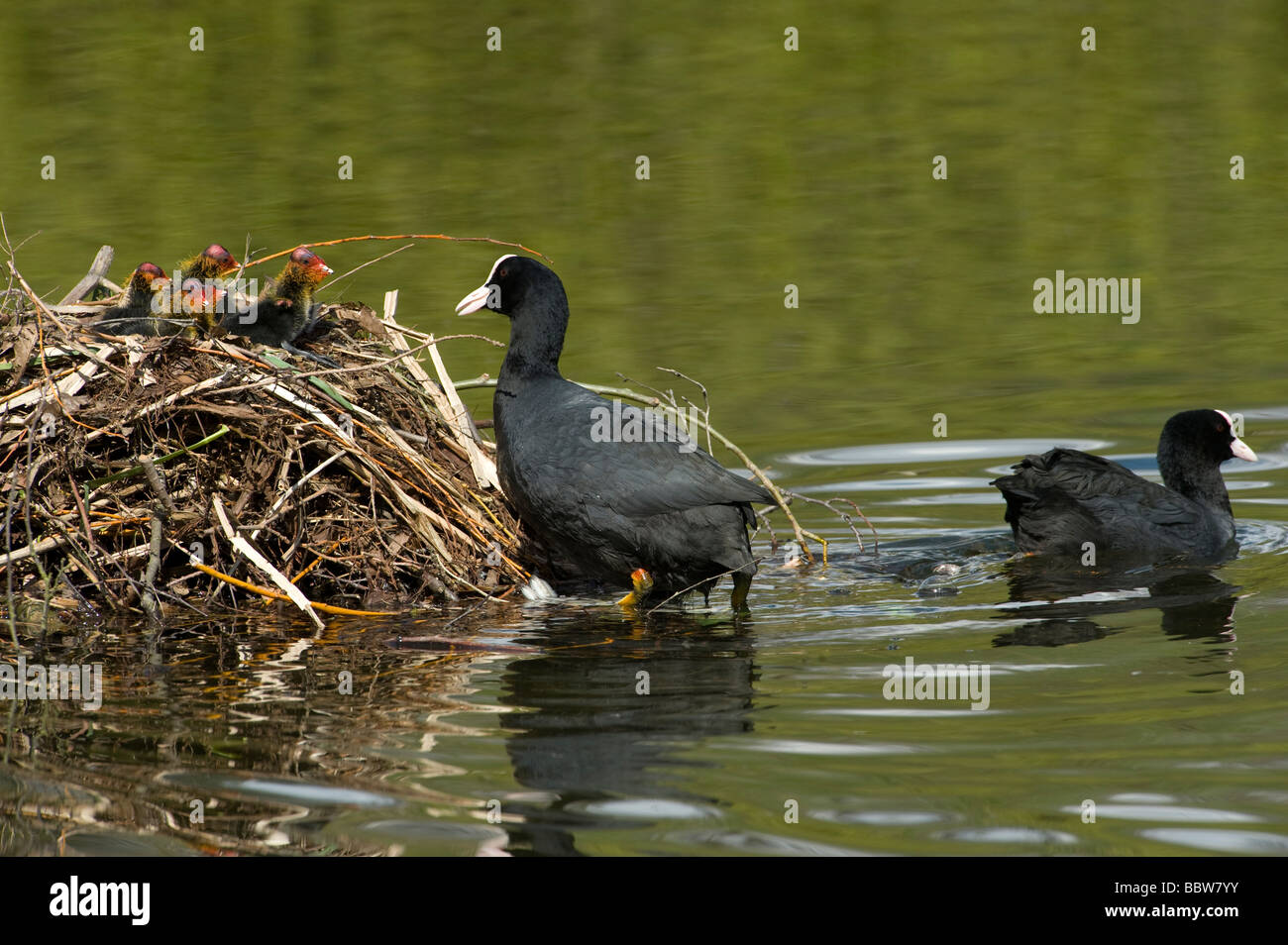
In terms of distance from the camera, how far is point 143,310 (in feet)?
23.7

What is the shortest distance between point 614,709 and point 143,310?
312 centimetres

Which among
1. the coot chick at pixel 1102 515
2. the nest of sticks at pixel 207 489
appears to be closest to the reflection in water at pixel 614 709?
the nest of sticks at pixel 207 489

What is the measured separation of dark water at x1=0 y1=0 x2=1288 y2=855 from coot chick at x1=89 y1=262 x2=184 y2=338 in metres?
1.43

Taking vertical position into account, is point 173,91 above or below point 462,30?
below

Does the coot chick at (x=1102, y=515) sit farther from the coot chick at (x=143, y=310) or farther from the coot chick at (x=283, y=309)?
the coot chick at (x=143, y=310)

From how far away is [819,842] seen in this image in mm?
4199

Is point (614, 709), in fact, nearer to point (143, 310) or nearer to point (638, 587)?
point (638, 587)

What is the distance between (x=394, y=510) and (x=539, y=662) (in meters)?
1.18

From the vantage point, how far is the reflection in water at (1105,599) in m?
6.25

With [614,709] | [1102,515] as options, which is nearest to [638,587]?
[614,709]

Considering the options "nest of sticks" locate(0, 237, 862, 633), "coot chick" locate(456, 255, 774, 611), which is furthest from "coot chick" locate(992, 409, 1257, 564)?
"nest of sticks" locate(0, 237, 862, 633)

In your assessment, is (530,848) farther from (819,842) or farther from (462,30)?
(462,30)

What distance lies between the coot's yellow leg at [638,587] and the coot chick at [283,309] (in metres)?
1.65
